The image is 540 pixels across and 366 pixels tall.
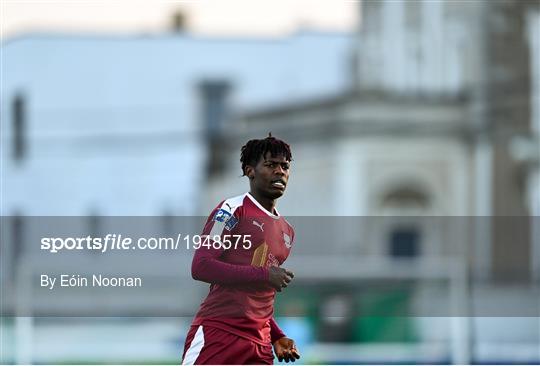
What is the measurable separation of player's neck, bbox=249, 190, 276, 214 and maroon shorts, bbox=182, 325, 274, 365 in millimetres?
204

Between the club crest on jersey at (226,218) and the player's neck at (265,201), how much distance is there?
2.6 inches

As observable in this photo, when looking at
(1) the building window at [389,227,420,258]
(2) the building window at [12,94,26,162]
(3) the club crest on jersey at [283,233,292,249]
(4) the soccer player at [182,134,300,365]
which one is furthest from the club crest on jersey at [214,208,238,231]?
(1) the building window at [389,227,420,258]

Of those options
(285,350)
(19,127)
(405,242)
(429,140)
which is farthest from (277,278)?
(429,140)

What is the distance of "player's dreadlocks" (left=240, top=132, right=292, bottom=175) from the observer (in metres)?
2.56

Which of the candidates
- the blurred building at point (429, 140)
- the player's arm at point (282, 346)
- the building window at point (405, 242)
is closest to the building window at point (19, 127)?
the blurred building at point (429, 140)

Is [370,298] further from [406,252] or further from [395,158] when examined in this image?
[395,158]

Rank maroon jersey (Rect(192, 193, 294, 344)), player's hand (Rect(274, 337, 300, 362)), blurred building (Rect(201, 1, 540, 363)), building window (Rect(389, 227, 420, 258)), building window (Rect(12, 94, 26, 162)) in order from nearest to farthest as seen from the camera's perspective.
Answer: maroon jersey (Rect(192, 193, 294, 344)), player's hand (Rect(274, 337, 300, 362)), building window (Rect(12, 94, 26, 162)), blurred building (Rect(201, 1, 540, 363)), building window (Rect(389, 227, 420, 258))

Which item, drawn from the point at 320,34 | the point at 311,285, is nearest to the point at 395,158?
the point at 320,34

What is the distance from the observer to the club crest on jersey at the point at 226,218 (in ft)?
8.23

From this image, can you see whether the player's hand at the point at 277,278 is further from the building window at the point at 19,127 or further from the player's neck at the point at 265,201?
the building window at the point at 19,127

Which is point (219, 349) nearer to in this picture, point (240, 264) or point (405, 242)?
point (240, 264)

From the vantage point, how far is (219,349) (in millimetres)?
2553

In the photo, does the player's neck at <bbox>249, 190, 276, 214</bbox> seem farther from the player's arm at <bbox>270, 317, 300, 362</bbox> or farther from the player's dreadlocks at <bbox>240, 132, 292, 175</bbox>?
the player's arm at <bbox>270, 317, 300, 362</bbox>

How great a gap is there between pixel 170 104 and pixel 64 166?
7.82 feet
